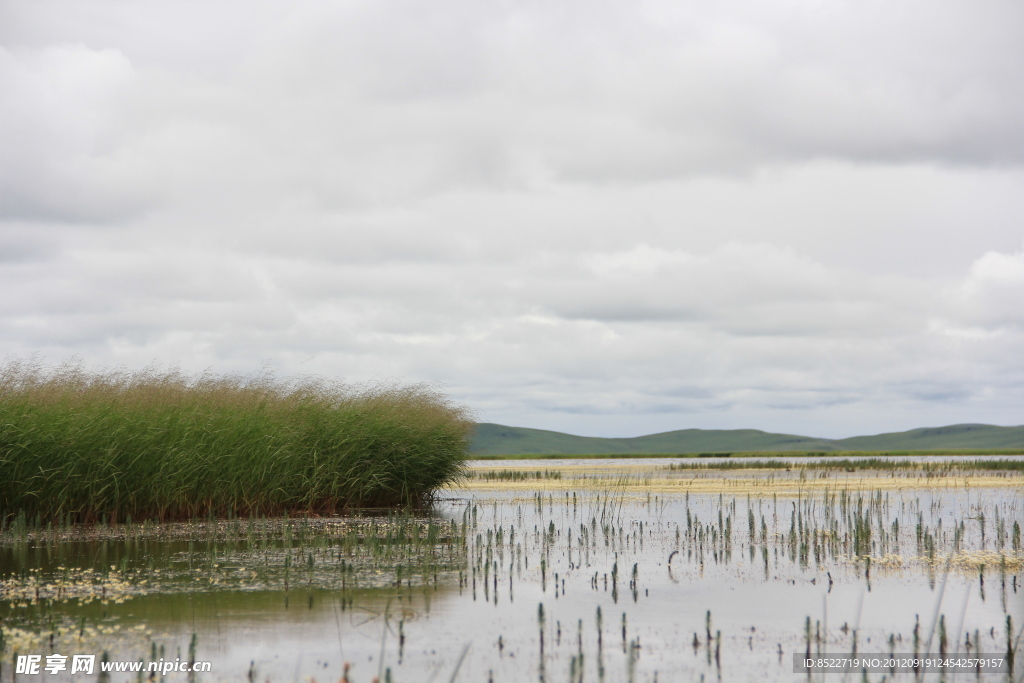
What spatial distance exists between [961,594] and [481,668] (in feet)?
20.4

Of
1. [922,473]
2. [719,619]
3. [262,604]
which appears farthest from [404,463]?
[922,473]

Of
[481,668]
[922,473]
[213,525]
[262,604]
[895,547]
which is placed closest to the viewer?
[481,668]

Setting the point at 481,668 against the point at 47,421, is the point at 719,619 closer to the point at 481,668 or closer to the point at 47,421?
the point at 481,668

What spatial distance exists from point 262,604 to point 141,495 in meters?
9.75

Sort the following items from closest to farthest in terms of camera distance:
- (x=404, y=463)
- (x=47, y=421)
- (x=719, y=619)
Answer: (x=719, y=619) → (x=47, y=421) → (x=404, y=463)

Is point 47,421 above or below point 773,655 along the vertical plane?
above

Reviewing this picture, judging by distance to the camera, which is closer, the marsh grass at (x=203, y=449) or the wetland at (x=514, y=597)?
the wetland at (x=514, y=597)

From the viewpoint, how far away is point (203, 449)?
718 inches

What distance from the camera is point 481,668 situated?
23.3ft

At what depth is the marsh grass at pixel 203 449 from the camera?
55.7 feet

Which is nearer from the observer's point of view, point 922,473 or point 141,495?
point 141,495

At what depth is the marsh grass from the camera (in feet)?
55.7

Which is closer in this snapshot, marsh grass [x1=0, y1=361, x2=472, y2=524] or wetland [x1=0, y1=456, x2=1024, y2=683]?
wetland [x1=0, y1=456, x2=1024, y2=683]

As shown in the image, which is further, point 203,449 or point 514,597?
point 203,449
